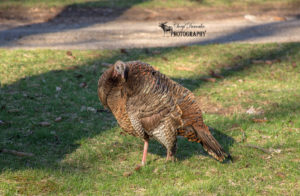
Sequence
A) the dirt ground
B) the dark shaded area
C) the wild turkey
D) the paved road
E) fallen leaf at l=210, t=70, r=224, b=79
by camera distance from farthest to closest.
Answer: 1. the dark shaded area
2. the dirt ground
3. the paved road
4. fallen leaf at l=210, t=70, r=224, b=79
5. the wild turkey

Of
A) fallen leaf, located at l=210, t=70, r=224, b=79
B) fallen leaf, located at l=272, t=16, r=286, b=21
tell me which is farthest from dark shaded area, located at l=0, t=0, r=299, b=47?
fallen leaf, located at l=210, t=70, r=224, b=79

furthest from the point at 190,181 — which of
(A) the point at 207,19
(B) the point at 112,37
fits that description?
(A) the point at 207,19

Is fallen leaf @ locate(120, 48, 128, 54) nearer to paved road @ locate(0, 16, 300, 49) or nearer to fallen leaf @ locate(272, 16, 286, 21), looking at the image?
paved road @ locate(0, 16, 300, 49)

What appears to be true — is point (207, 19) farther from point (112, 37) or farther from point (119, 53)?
point (119, 53)

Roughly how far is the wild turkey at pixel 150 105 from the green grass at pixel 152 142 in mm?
534

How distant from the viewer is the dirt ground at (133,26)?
1154 centimetres

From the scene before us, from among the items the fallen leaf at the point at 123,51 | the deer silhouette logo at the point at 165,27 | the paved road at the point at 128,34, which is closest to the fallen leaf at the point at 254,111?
the fallen leaf at the point at 123,51

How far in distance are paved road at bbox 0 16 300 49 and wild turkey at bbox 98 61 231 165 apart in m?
5.92

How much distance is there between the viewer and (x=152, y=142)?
21.1ft

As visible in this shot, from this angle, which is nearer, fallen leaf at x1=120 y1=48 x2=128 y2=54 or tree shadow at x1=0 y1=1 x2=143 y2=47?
fallen leaf at x1=120 y1=48 x2=128 y2=54

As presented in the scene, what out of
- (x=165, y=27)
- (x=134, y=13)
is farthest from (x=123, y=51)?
(x=134, y=13)

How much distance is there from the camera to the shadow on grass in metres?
5.88

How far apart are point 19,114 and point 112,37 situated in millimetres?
5594

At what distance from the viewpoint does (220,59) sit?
9.93 metres
